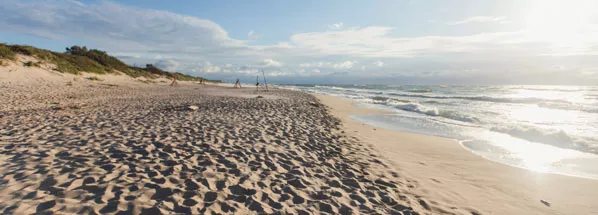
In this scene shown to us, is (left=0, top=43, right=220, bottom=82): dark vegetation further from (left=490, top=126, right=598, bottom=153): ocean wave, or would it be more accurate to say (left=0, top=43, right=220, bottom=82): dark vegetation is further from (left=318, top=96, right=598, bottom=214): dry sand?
(left=490, top=126, right=598, bottom=153): ocean wave

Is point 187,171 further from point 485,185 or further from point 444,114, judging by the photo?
point 444,114

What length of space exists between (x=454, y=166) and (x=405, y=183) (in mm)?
2423

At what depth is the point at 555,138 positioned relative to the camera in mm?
10422

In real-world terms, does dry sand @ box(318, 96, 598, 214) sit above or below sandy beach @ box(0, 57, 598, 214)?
below

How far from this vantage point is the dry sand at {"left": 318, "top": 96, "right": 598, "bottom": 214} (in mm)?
4938

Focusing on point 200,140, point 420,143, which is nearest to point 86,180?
point 200,140

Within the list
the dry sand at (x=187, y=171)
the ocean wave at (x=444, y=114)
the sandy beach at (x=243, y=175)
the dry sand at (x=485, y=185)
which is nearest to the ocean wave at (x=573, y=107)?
the ocean wave at (x=444, y=114)

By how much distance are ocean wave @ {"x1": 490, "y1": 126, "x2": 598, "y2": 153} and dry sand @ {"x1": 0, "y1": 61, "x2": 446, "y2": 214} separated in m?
7.72

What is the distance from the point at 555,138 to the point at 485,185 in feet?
24.2

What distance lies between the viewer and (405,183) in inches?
222

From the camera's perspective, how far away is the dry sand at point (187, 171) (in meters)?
4.02

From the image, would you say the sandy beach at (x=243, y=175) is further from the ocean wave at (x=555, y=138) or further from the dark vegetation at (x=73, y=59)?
the dark vegetation at (x=73, y=59)

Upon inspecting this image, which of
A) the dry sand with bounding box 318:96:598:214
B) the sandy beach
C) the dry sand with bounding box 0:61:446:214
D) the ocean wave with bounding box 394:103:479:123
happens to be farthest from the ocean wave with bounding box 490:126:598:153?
the dry sand with bounding box 0:61:446:214

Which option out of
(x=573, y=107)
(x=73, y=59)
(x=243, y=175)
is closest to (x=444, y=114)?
(x=573, y=107)
